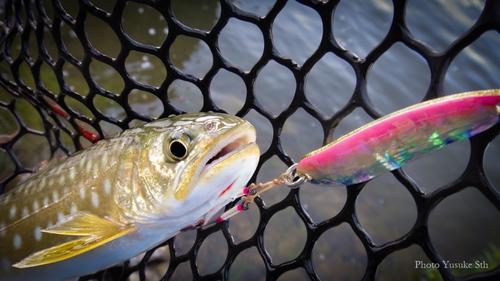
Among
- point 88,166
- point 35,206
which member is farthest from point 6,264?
point 88,166

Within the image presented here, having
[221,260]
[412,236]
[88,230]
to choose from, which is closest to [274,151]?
[412,236]

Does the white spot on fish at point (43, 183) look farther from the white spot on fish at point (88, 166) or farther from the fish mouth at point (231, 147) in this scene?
the fish mouth at point (231, 147)

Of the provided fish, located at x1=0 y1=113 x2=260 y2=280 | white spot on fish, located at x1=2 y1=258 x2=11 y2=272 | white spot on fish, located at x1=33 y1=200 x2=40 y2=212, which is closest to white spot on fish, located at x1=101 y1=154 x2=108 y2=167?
fish, located at x1=0 y1=113 x2=260 y2=280

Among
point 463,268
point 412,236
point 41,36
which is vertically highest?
point 41,36

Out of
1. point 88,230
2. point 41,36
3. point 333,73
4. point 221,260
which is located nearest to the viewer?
point 88,230

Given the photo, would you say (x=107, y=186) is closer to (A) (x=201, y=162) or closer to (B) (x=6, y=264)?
(A) (x=201, y=162)

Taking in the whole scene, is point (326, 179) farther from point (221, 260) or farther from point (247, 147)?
point (221, 260)
